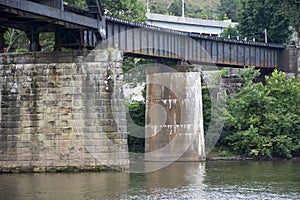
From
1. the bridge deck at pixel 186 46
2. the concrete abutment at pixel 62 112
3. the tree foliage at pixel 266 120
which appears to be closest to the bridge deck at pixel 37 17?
the concrete abutment at pixel 62 112

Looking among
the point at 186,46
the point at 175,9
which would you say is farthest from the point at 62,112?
the point at 175,9

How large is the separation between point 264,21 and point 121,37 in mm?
38321

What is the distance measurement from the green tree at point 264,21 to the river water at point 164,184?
36.7 m

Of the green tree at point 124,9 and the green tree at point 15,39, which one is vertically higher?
the green tree at point 124,9

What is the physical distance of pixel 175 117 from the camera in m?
66.1

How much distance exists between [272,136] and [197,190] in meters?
24.4

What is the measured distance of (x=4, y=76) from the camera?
5269cm

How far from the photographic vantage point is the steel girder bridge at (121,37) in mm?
47344

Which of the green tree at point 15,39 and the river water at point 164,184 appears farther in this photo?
the green tree at point 15,39

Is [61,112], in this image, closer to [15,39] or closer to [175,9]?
[15,39]

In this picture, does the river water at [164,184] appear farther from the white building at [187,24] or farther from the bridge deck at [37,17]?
the white building at [187,24]

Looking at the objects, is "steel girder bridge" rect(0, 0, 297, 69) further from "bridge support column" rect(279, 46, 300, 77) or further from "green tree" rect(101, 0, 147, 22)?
"green tree" rect(101, 0, 147, 22)

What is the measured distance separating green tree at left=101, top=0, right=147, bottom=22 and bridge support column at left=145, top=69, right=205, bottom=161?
15.6 m

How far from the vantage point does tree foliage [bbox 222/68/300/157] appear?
66.8 metres
